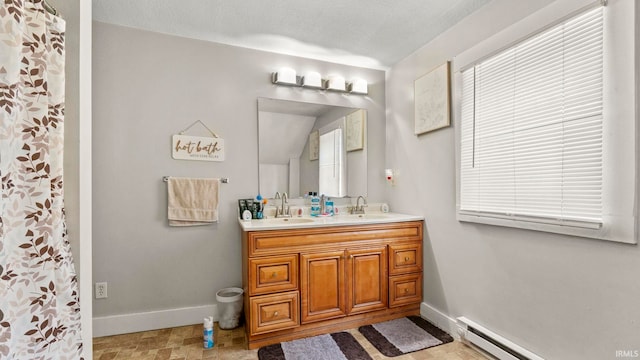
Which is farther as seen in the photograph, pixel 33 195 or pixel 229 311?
pixel 229 311

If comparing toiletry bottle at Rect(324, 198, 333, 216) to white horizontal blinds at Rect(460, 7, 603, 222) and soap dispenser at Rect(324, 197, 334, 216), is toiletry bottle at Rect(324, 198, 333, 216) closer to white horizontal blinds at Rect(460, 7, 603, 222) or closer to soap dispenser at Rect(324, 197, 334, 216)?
soap dispenser at Rect(324, 197, 334, 216)

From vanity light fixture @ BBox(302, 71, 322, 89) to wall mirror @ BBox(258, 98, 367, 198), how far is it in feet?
0.58

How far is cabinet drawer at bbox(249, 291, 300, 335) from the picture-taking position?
1974 millimetres

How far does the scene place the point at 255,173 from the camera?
262cm

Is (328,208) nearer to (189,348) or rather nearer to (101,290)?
(189,348)

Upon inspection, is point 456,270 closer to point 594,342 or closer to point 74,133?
point 594,342

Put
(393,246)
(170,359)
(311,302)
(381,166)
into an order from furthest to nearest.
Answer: (381,166), (393,246), (311,302), (170,359)

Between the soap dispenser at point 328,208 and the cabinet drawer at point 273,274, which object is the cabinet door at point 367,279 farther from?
the soap dispenser at point 328,208

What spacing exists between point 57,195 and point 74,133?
1.07ft

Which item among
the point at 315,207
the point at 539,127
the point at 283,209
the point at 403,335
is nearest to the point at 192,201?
the point at 283,209

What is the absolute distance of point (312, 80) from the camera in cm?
274

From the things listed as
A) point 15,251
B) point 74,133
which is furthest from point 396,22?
point 15,251

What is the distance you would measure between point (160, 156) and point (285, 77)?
1.27m

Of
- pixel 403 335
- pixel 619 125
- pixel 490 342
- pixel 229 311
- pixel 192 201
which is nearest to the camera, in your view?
pixel 619 125
